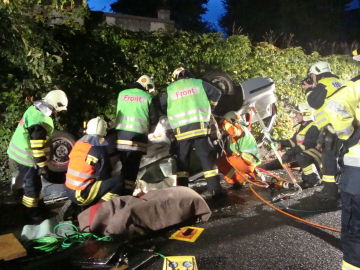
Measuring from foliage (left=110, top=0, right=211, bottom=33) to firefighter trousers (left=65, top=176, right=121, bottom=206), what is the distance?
1605cm

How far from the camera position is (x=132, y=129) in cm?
443

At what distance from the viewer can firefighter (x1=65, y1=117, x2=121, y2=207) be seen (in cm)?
368

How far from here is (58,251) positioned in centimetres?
295

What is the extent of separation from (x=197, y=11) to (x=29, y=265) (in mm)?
19486

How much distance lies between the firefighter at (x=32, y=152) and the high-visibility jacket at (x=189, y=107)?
172 centimetres

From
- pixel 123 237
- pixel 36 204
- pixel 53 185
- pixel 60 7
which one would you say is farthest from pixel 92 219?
pixel 60 7

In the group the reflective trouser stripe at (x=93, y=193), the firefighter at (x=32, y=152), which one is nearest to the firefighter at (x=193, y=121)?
the reflective trouser stripe at (x=93, y=193)

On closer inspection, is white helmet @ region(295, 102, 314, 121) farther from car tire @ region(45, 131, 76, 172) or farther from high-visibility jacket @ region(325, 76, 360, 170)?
car tire @ region(45, 131, 76, 172)

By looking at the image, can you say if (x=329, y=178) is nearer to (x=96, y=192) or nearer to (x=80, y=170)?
(x=96, y=192)

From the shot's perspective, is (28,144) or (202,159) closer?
(28,144)

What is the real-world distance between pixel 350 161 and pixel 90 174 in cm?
276

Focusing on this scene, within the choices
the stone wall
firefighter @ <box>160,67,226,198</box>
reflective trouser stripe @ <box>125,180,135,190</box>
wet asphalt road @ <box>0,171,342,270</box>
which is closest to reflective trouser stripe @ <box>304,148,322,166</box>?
wet asphalt road @ <box>0,171,342,270</box>

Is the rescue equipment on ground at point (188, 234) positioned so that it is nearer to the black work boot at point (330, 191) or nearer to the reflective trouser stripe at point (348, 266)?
the reflective trouser stripe at point (348, 266)

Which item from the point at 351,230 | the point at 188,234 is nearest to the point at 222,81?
the point at 188,234
